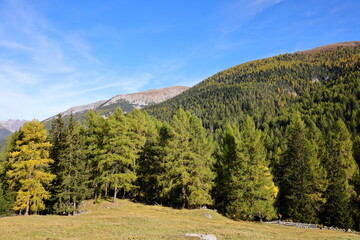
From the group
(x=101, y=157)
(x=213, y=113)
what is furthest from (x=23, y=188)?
(x=213, y=113)

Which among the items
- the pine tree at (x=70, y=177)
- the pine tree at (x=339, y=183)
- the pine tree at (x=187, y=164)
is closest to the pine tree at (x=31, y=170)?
the pine tree at (x=70, y=177)

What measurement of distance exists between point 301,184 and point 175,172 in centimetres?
2120

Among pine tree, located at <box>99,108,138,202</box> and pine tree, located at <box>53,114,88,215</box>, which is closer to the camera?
pine tree, located at <box>53,114,88,215</box>

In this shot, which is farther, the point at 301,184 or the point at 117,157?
the point at 301,184

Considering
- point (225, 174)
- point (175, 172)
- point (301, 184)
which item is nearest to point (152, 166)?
point (175, 172)

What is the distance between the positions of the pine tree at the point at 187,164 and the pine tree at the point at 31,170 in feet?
54.4

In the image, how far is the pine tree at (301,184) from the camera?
3562 cm

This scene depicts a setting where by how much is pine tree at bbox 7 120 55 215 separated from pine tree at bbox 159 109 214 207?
54.4 feet

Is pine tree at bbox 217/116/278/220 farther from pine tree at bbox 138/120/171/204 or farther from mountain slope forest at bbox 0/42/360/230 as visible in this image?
pine tree at bbox 138/120/171/204

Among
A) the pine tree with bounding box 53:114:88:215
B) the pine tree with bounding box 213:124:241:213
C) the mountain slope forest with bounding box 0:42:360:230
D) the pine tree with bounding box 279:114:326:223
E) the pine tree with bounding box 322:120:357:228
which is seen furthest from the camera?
the pine tree with bounding box 213:124:241:213

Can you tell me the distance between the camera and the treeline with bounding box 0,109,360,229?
96.9ft

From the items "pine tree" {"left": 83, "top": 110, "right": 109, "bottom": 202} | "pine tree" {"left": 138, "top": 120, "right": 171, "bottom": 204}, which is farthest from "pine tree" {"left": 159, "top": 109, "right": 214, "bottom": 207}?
"pine tree" {"left": 83, "top": 110, "right": 109, "bottom": 202}

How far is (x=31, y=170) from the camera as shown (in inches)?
1123

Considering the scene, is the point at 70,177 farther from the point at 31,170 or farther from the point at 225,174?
the point at 225,174
